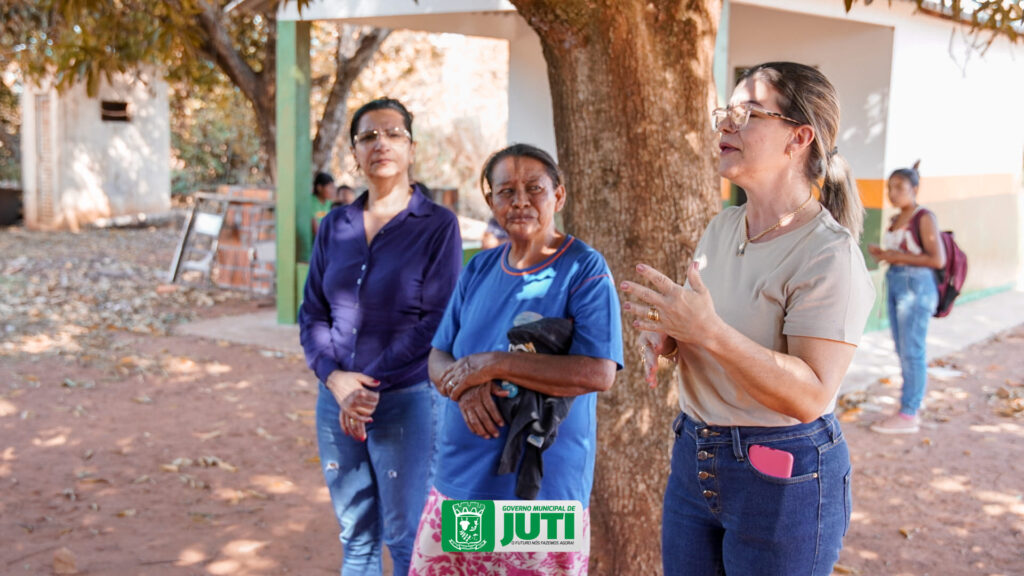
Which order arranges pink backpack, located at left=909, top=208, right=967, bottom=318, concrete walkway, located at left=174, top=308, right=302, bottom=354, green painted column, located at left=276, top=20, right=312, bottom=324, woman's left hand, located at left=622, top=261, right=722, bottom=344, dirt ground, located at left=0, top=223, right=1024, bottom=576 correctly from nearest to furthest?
woman's left hand, located at left=622, top=261, right=722, bottom=344, dirt ground, located at left=0, top=223, right=1024, bottom=576, pink backpack, located at left=909, top=208, right=967, bottom=318, concrete walkway, located at left=174, top=308, right=302, bottom=354, green painted column, located at left=276, top=20, right=312, bottom=324

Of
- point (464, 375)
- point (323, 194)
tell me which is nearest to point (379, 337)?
point (464, 375)

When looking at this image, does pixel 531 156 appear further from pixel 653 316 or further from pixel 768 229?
pixel 653 316

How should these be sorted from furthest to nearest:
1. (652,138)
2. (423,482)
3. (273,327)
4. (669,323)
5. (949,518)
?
(273,327) < (949,518) < (652,138) < (423,482) < (669,323)

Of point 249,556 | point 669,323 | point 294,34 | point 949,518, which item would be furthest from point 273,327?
point 669,323

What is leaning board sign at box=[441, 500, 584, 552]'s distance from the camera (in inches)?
110

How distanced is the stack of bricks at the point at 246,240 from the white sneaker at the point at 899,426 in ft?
27.0

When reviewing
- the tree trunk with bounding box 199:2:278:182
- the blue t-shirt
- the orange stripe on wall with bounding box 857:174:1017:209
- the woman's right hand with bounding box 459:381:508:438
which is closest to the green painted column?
the tree trunk with bounding box 199:2:278:182

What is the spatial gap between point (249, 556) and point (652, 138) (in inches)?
116

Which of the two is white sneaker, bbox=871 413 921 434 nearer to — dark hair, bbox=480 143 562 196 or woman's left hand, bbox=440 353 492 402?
dark hair, bbox=480 143 562 196

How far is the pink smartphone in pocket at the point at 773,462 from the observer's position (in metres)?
2.21

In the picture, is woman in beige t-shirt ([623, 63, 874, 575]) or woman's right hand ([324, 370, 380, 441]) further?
woman's right hand ([324, 370, 380, 441])

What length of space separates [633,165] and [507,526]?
1.62 metres

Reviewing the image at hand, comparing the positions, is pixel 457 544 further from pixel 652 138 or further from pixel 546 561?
pixel 652 138

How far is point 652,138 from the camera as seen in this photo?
3719 millimetres
